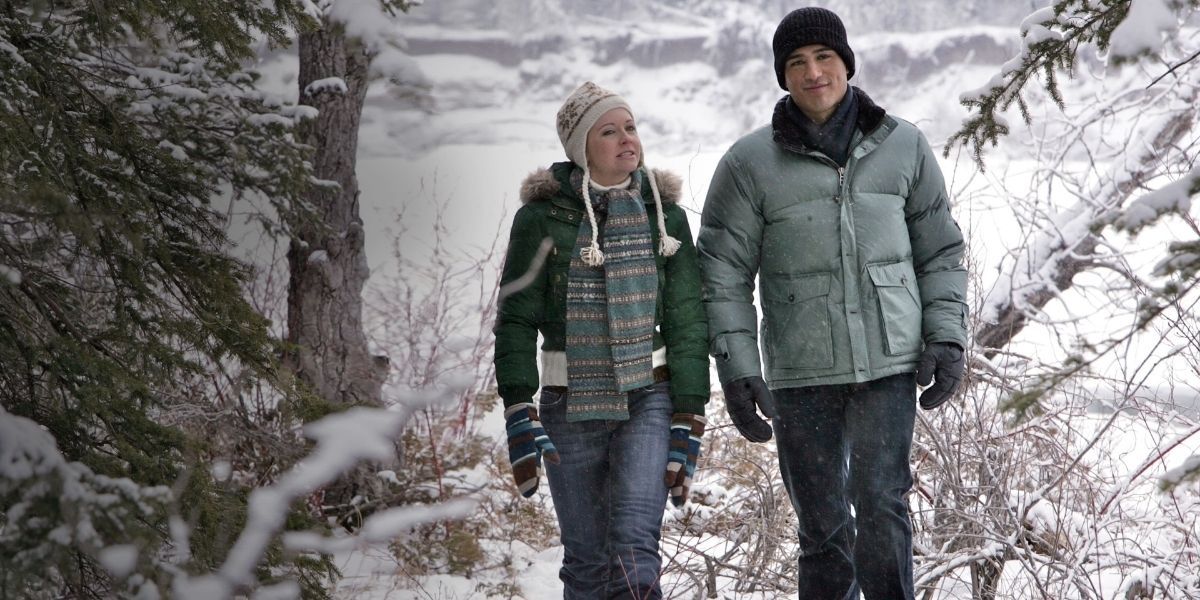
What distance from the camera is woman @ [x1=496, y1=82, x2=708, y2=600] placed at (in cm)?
295

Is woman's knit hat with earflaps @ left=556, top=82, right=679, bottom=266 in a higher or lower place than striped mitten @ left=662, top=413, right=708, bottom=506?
higher

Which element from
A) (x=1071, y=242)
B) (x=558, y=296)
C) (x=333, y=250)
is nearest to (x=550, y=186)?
(x=558, y=296)

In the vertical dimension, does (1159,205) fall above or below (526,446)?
below

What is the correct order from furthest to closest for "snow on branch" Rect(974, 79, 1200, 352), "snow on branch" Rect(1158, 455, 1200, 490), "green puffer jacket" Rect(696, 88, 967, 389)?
"snow on branch" Rect(974, 79, 1200, 352) < "green puffer jacket" Rect(696, 88, 967, 389) < "snow on branch" Rect(1158, 455, 1200, 490)

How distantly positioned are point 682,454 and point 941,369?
0.79 m

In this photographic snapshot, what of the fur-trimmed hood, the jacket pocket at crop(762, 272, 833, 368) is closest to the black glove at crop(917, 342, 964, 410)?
the jacket pocket at crop(762, 272, 833, 368)

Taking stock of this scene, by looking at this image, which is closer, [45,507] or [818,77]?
[45,507]

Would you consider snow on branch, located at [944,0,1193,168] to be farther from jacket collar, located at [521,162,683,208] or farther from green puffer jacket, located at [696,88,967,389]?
jacket collar, located at [521,162,683,208]

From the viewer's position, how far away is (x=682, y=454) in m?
3.00

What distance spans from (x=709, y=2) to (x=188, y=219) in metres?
11.9

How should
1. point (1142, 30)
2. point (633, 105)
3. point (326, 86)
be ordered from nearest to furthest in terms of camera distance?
point (1142, 30) → point (326, 86) → point (633, 105)

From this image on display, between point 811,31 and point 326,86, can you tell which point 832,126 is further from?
point 326,86

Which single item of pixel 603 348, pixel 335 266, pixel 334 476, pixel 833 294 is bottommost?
pixel 334 476

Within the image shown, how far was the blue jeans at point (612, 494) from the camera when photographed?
2.86 metres
